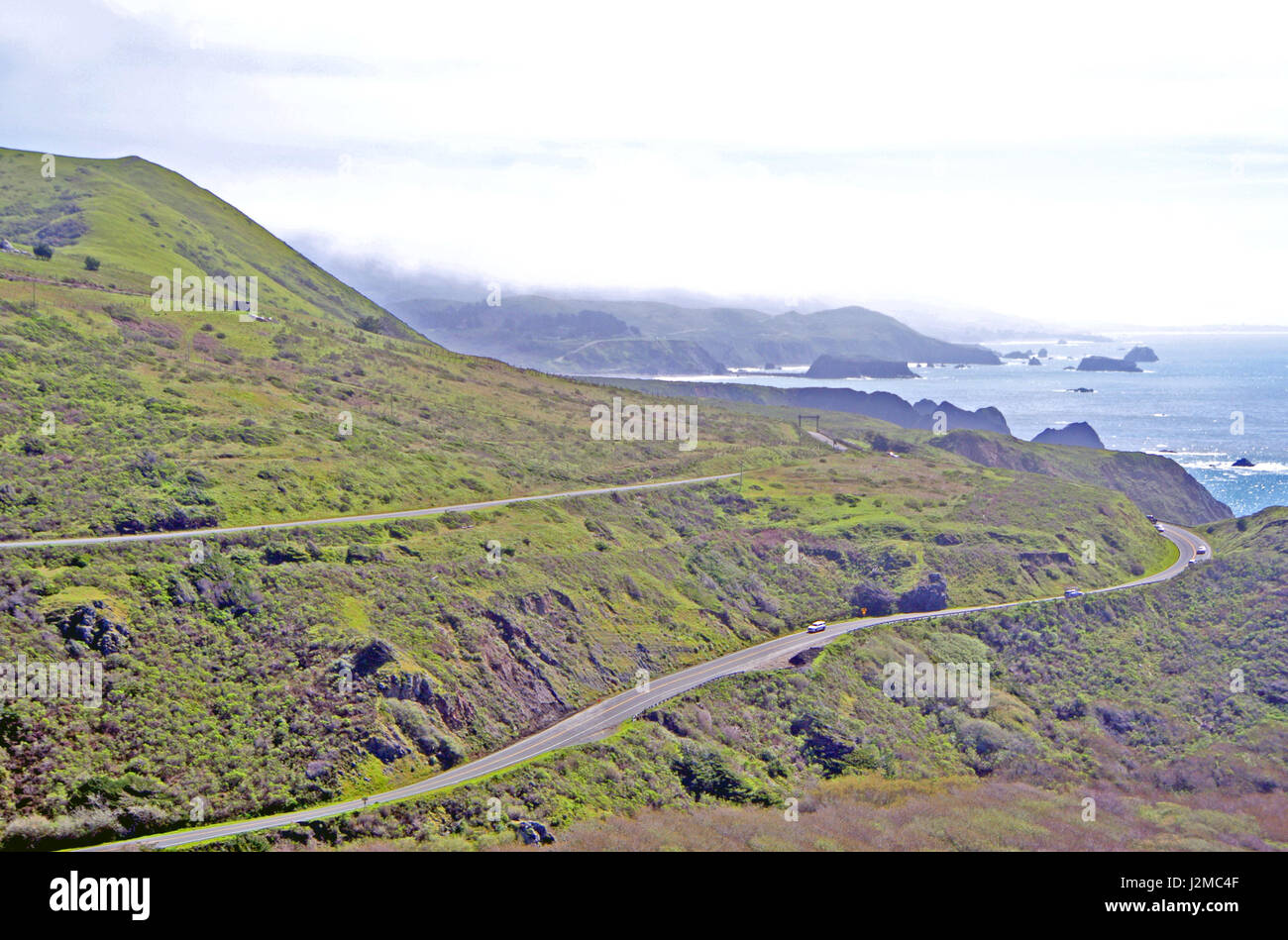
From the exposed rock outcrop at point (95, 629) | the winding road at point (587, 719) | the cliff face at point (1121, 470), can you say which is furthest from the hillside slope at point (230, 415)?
the cliff face at point (1121, 470)

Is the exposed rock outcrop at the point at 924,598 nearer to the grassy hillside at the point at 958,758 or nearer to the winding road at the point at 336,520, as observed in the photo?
the grassy hillside at the point at 958,758

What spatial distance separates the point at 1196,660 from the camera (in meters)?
71.1

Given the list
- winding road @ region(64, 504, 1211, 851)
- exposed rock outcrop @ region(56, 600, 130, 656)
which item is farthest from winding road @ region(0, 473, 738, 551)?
exposed rock outcrop @ region(56, 600, 130, 656)

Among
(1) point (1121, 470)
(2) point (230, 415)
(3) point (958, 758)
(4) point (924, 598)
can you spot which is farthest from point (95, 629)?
(1) point (1121, 470)

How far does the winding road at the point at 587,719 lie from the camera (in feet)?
113

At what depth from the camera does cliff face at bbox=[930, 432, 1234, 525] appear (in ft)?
481

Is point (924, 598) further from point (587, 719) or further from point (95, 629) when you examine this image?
point (95, 629)

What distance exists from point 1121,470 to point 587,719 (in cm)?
13401

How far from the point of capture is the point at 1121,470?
15462 cm

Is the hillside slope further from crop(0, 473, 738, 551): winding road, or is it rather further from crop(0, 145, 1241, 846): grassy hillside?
crop(0, 473, 738, 551): winding road

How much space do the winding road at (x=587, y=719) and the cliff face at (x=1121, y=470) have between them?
6829 centimetres

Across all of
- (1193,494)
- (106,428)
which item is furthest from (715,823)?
(1193,494)

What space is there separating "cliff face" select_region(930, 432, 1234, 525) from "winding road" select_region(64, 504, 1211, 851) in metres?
68.3
